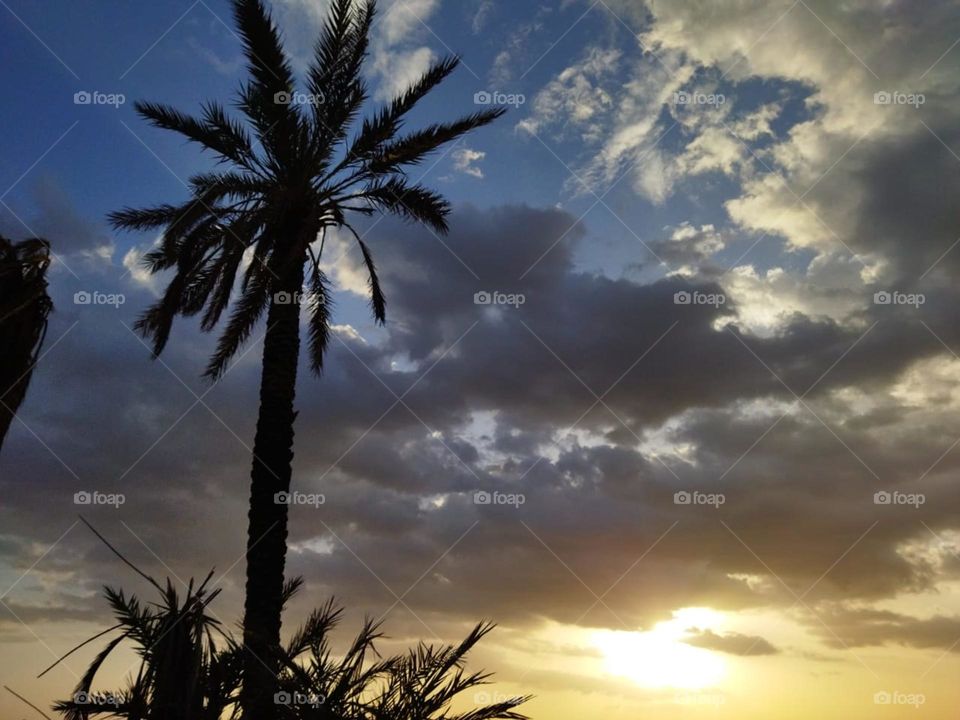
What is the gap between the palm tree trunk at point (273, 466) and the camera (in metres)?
13.4

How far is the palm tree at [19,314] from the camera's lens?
14094mm

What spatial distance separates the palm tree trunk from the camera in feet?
44.1

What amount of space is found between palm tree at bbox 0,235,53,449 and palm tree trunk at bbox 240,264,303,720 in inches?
151

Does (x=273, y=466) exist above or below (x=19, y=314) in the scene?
below

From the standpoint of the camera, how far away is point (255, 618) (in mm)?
13188

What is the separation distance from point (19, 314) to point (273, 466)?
4.91 meters

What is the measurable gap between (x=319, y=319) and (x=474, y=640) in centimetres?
919

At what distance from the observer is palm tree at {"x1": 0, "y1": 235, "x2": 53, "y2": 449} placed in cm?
1409

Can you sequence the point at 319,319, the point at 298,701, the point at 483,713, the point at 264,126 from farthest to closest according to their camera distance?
the point at 319,319 → the point at 264,126 → the point at 483,713 → the point at 298,701

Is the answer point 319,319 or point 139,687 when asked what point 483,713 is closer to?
point 139,687

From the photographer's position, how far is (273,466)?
14117 millimetres

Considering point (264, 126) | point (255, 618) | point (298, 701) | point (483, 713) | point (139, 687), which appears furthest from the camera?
point (264, 126)

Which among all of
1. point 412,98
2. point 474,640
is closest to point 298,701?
point 474,640

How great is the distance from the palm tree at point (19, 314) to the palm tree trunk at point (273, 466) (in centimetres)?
383
